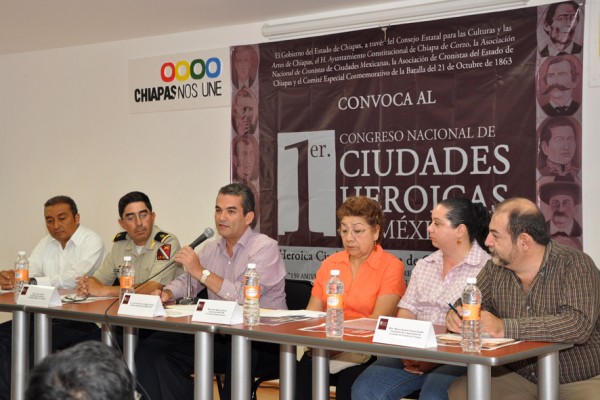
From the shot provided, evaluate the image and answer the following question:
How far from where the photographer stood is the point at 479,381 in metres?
2.60

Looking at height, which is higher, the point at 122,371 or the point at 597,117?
the point at 597,117

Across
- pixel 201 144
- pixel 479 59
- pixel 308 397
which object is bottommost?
pixel 308 397

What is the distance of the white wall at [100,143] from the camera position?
6.07 meters

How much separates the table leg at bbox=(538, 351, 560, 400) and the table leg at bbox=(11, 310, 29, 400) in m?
2.47

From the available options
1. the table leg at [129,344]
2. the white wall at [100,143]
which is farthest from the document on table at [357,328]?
the white wall at [100,143]

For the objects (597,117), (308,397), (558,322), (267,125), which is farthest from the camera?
(267,125)

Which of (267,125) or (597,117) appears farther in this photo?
(267,125)

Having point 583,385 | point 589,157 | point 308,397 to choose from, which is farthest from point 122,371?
point 589,157

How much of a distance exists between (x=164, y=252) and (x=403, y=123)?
1740 millimetres

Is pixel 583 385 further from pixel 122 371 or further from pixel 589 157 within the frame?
pixel 122 371

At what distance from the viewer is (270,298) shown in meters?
4.07

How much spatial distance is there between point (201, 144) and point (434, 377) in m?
3.27

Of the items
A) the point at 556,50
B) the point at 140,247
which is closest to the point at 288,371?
the point at 140,247

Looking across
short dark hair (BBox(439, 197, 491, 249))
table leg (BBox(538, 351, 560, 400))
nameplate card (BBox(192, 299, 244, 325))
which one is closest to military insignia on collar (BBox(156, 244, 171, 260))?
nameplate card (BBox(192, 299, 244, 325))
